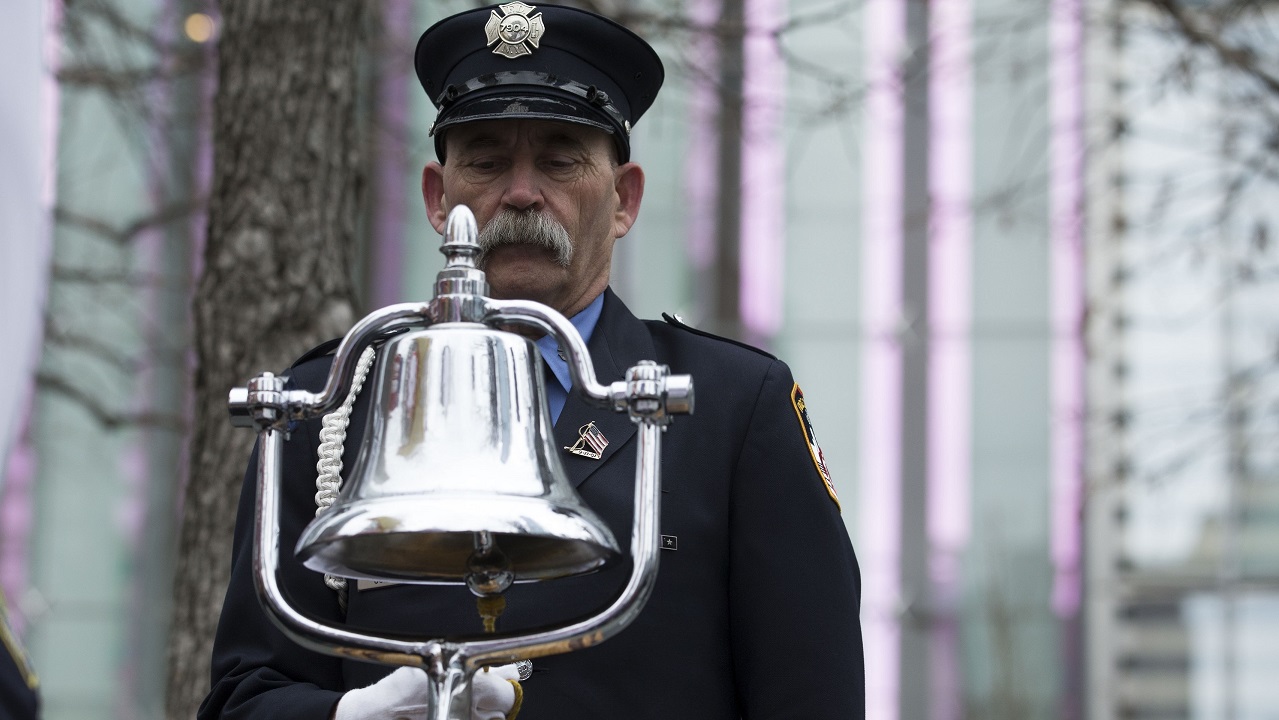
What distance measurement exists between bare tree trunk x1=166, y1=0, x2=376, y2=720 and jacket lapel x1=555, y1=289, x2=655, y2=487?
1.62 m

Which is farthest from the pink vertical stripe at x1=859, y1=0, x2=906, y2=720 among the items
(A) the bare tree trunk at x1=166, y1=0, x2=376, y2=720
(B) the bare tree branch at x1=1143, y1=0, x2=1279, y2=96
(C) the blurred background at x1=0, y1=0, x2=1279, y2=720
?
(A) the bare tree trunk at x1=166, y1=0, x2=376, y2=720

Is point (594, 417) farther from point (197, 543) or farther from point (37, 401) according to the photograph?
point (37, 401)

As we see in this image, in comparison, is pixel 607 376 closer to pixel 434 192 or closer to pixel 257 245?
pixel 434 192

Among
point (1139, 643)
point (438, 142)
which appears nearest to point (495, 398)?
point (438, 142)

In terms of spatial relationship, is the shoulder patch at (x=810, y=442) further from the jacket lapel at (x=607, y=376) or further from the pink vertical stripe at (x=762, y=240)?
the pink vertical stripe at (x=762, y=240)

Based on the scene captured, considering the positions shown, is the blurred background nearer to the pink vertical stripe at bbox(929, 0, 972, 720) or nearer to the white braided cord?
the pink vertical stripe at bbox(929, 0, 972, 720)

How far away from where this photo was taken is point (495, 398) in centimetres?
184

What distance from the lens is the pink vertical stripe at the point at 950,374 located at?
35.5ft

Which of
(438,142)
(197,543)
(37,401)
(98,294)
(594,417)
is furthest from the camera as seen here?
(37,401)

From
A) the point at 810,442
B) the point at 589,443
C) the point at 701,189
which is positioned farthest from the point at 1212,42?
the point at 701,189

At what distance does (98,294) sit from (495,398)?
26.1 feet

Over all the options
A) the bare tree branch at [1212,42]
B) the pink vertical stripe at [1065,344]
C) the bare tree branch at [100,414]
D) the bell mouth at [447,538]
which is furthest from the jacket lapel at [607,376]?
the pink vertical stripe at [1065,344]

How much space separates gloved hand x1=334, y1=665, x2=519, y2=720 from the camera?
1.90 meters

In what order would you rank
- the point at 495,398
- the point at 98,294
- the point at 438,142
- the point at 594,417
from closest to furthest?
the point at 495,398, the point at 594,417, the point at 438,142, the point at 98,294
